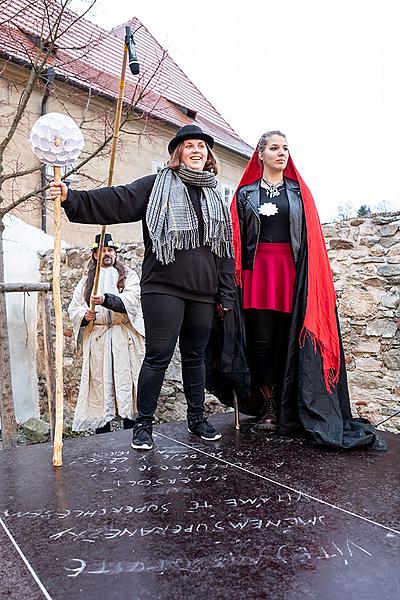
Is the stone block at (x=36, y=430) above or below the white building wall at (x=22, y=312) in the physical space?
below

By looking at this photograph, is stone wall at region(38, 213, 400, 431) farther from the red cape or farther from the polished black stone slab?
the polished black stone slab

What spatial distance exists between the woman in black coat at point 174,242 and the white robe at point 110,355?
145 centimetres

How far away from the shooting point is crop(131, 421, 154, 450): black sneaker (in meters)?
2.69

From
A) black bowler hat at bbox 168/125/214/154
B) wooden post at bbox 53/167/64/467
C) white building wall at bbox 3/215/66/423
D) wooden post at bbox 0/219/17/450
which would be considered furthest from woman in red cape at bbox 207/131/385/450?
white building wall at bbox 3/215/66/423

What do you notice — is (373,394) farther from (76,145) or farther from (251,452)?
(76,145)

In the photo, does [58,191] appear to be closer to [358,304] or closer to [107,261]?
[107,261]

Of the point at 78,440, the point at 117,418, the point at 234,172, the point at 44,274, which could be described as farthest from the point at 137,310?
the point at 234,172

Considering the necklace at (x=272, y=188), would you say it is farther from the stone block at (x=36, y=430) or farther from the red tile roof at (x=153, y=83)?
the red tile roof at (x=153, y=83)

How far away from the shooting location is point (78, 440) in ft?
9.60

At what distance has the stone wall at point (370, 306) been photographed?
157 inches

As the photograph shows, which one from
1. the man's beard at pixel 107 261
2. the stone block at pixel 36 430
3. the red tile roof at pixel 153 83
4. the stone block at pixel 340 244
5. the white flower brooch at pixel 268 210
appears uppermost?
the red tile roof at pixel 153 83

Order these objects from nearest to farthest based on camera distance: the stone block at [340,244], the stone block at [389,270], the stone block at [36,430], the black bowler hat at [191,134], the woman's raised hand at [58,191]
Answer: the woman's raised hand at [58,191] < the black bowler hat at [191,134] < the stone block at [389,270] < the stone block at [340,244] < the stone block at [36,430]

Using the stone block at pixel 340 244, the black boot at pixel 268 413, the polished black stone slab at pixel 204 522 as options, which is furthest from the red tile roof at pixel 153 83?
the polished black stone slab at pixel 204 522

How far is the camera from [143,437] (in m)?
2.71
